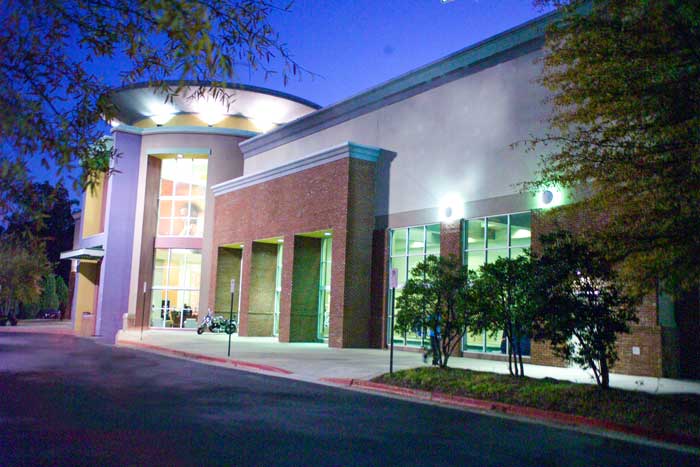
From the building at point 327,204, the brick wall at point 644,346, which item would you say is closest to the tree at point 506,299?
the brick wall at point 644,346

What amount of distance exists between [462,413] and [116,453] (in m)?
6.67

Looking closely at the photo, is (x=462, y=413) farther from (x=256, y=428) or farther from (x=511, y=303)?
(x=256, y=428)

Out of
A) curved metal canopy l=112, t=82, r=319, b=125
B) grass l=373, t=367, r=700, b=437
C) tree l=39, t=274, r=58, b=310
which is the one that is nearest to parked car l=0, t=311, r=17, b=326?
curved metal canopy l=112, t=82, r=319, b=125

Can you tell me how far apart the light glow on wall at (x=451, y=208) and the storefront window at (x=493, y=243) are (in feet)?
1.71

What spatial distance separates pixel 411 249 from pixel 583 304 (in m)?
15.2

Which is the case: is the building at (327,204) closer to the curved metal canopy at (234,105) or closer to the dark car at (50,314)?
the curved metal canopy at (234,105)

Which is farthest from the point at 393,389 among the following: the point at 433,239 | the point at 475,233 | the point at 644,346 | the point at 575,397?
the point at 433,239

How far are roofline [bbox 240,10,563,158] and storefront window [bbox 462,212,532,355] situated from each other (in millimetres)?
6392

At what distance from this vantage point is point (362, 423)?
10227 mm

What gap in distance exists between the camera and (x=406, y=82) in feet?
94.8

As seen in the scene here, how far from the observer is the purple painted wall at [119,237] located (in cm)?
4138

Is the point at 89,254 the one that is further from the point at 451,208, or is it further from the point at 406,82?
the point at 451,208

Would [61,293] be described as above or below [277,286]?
below

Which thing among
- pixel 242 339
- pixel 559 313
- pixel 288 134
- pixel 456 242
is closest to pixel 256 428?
pixel 559 313
